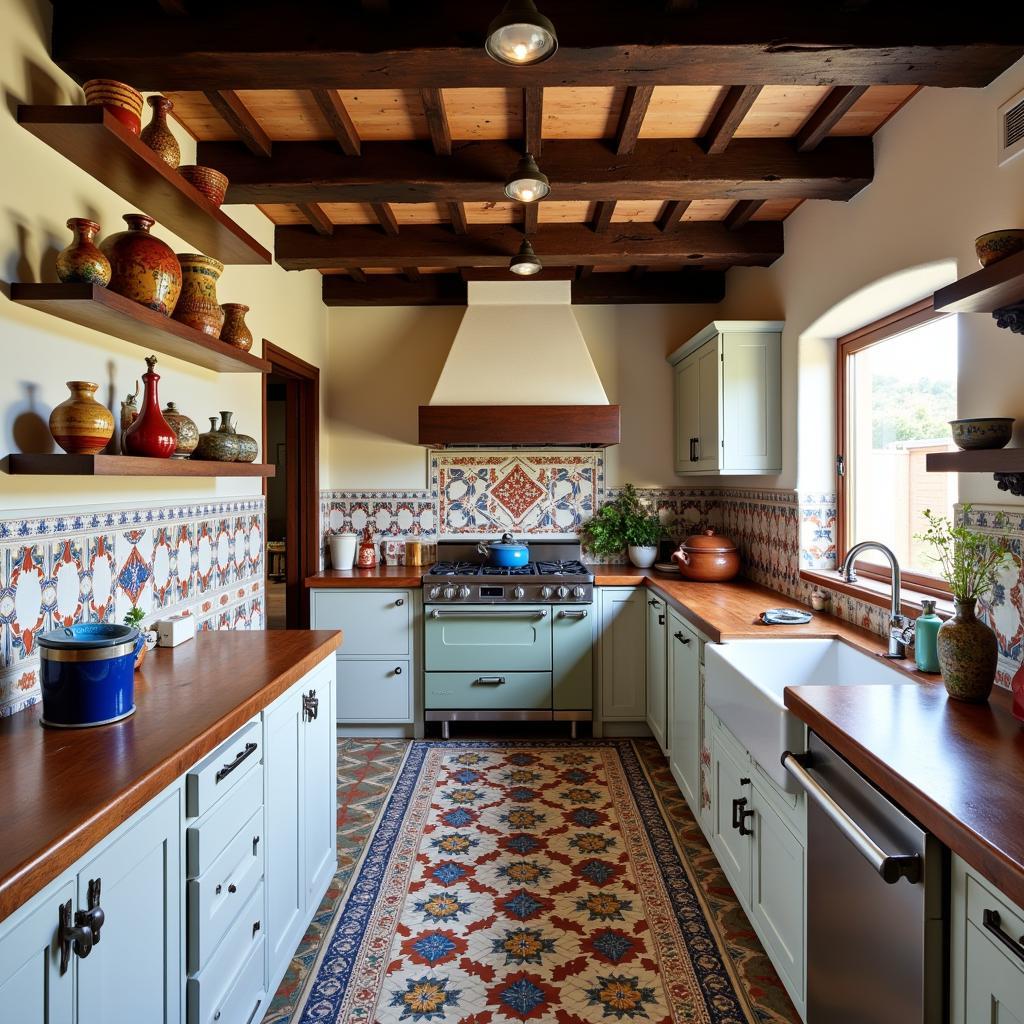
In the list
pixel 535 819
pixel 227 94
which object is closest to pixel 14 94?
pixel 227 94

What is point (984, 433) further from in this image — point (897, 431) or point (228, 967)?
point (228, 967)

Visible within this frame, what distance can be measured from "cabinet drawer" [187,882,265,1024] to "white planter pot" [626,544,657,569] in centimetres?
290

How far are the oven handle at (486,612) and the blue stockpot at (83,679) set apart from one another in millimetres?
2258

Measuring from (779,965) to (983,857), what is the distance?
1.12 metres

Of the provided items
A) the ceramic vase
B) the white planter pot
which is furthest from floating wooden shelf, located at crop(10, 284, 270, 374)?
the white planter pot

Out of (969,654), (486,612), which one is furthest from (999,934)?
(486,612)

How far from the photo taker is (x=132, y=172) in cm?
180

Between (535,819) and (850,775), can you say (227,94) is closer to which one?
(850,775)

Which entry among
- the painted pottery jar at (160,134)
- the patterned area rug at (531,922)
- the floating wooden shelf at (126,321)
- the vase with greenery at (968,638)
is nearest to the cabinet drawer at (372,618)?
the patterned area rug at (531,922)

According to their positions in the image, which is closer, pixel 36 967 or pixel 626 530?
pixel 36 967

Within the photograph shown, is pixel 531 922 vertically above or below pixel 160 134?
below

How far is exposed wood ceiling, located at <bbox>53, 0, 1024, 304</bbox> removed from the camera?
174 cm

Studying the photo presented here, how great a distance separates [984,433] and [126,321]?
6.99 feet

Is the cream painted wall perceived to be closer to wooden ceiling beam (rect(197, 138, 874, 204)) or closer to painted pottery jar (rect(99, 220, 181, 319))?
painted pottery jar (rect(99, 220, 181, 319))
